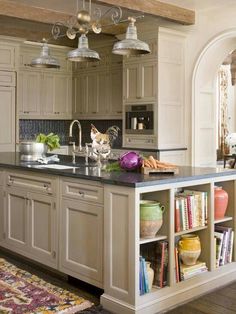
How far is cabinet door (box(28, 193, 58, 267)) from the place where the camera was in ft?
12.2

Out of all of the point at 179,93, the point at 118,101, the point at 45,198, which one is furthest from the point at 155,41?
Answer: the point at 45,198

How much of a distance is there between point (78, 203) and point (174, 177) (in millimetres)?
760

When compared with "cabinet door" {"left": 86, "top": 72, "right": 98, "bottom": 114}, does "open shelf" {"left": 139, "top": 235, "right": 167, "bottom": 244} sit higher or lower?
lower

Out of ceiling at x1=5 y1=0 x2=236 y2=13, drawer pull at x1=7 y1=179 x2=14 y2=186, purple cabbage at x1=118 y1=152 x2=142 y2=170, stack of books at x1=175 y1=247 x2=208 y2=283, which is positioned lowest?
stack of books at x1=175 y1=247 x2=208 y2=283

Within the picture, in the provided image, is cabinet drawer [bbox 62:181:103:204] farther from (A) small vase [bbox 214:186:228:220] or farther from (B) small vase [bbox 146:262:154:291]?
(A) small vase [bbox 214:186:228:220]

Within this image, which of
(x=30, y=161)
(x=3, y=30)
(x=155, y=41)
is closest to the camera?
(x=30, y=161)

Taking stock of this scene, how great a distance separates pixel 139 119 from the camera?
21.4ft

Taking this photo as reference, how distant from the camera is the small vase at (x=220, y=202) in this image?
3648 millimetres

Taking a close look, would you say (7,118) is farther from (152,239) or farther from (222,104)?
(222,104)

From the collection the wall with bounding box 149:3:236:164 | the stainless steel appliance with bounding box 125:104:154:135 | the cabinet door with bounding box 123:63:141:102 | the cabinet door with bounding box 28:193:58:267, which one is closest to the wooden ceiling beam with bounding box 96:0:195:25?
the wall with bounding box 149:3:236:164

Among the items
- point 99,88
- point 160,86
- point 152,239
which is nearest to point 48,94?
point 99,88

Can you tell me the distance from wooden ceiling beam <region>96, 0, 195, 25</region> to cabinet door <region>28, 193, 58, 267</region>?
242 cm

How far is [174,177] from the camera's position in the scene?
328cm

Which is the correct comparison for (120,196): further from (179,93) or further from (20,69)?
(20,69)
